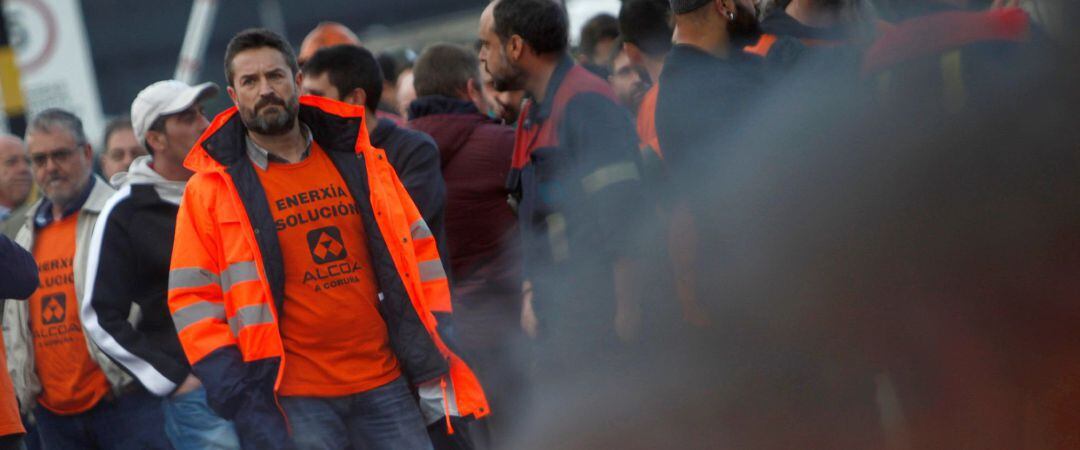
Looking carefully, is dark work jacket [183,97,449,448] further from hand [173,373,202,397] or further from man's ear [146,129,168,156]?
man's ear [146,129,168,156]

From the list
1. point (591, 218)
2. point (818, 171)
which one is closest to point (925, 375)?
point (818, 171)

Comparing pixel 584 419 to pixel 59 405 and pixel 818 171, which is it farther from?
pixel 59 405

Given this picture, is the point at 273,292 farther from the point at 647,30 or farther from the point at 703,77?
the point at 647,30

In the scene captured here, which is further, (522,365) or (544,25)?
(522,365)

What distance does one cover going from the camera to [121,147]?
6.25m

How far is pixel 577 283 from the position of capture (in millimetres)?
3578

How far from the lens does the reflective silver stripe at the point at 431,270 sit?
4.12 meters

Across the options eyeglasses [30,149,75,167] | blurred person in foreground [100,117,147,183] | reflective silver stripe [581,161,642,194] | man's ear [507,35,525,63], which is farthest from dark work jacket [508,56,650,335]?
blurred person in foreground [100,117,147,183]

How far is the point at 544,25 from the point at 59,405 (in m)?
2.25

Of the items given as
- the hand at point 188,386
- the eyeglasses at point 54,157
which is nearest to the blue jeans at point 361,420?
the hand at point 188,386

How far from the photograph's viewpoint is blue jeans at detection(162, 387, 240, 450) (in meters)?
4.27

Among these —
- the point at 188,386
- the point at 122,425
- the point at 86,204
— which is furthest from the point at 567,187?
the point at 86,204

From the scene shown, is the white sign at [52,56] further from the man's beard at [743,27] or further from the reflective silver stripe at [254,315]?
the man's beard at [743,27]

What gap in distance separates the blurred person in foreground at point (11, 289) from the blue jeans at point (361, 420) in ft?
2.98
